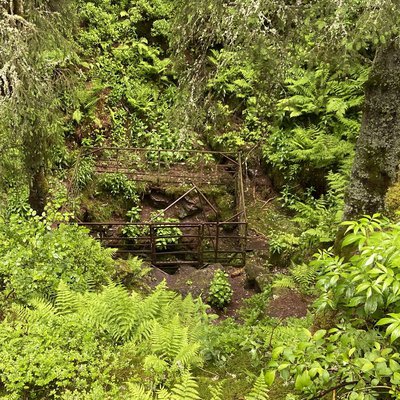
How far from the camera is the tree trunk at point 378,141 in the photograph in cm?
450

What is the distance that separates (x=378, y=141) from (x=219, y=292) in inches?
190

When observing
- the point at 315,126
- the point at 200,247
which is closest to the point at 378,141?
the point at 200,247

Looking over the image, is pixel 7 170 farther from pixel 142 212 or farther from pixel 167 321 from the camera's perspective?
pixel 142 212

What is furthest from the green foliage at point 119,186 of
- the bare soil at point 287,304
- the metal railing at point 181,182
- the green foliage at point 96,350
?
the green foliage at point 96,350

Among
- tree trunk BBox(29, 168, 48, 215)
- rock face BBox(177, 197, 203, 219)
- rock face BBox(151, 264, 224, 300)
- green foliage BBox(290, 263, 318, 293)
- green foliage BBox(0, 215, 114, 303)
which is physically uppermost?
green foliage BBox(0, 215, 114, 303)

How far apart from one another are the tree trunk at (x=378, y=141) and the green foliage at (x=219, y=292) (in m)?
3.96

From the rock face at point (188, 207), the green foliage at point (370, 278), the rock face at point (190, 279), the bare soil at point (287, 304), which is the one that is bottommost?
the rock face at point (190, 279)

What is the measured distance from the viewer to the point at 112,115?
1386 centimetres

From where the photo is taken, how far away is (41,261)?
16.9ft

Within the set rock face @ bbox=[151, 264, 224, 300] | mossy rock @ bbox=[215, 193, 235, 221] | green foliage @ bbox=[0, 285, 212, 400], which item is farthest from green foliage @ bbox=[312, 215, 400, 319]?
mossy rock @ bbox=[215, 193, 235, 221]

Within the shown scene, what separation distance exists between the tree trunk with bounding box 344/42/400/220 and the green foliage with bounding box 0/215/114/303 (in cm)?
358

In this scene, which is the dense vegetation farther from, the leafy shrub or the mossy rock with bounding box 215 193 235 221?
the mossy rock with bounding box 215 193 235 221

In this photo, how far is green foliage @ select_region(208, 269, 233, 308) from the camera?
8.45 metres

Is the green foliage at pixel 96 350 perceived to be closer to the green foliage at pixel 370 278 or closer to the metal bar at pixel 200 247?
the green foliage at pixel 370 278
